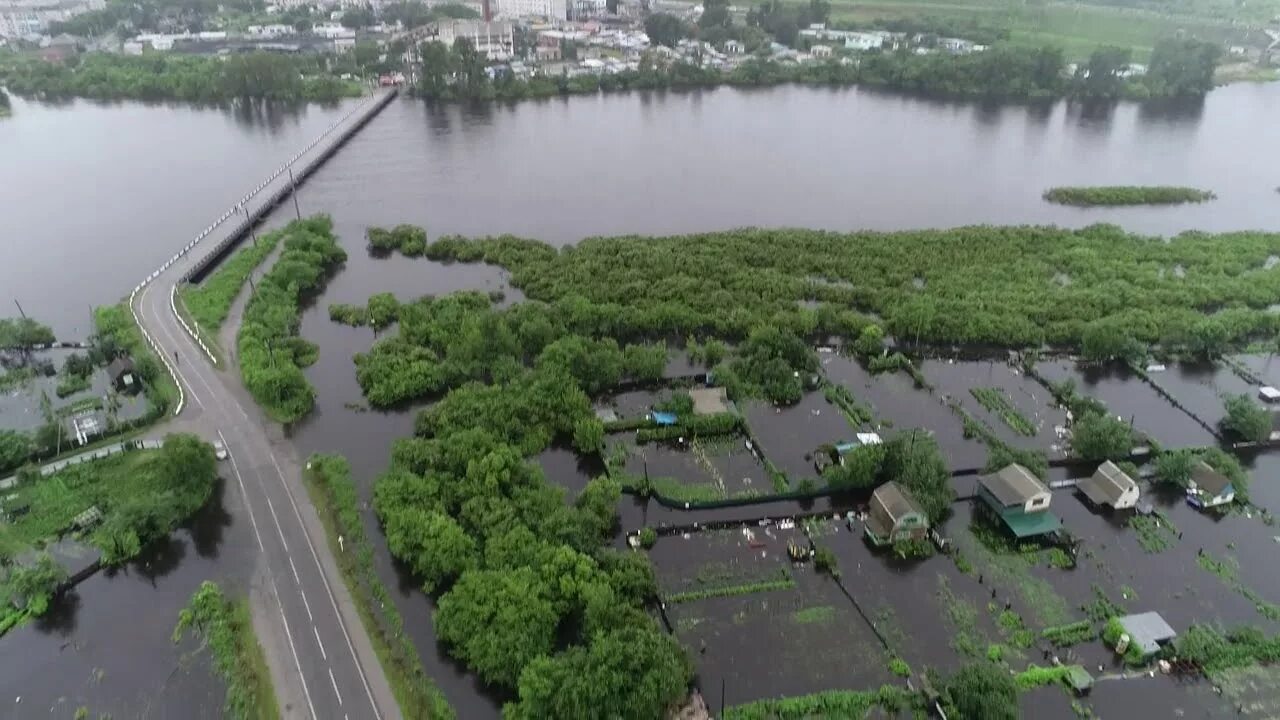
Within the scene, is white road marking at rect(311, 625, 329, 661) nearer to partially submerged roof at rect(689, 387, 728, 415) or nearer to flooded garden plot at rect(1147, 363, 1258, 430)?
partially submerged roof at rect(689, 387, 728, 415)

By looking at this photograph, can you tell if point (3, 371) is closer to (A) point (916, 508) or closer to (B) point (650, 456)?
(B) point (650, 456)

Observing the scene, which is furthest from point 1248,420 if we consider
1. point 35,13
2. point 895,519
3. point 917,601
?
point 35,13

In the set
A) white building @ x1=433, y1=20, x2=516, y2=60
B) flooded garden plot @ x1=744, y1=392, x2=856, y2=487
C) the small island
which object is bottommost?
flooded garden plot @ x1=744, y1=392, x2=856, y2=487

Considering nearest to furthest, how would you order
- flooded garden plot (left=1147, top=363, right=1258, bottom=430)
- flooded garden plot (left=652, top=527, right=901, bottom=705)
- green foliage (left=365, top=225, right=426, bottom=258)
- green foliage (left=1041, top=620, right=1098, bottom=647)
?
flooded garden plot (left=652, top=527, right=901, bottom=705), green foliage (left=1041, top=620, right=1098, bottom=647), flooded garden plot (left=1147, top=363, right=1258, bottom=430), green foliage (left=365, top=225, right=426, bottom=258)

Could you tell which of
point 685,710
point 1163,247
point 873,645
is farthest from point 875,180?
point 685,710

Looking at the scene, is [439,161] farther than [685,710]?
Yes

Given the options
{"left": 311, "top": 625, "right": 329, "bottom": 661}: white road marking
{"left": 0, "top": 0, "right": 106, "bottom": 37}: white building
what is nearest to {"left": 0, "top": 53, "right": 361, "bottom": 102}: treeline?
{"left": 0, "top": 0, "right": 106, "bottom": 37}: white building

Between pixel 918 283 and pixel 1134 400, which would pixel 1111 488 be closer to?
pixel 1134 400
